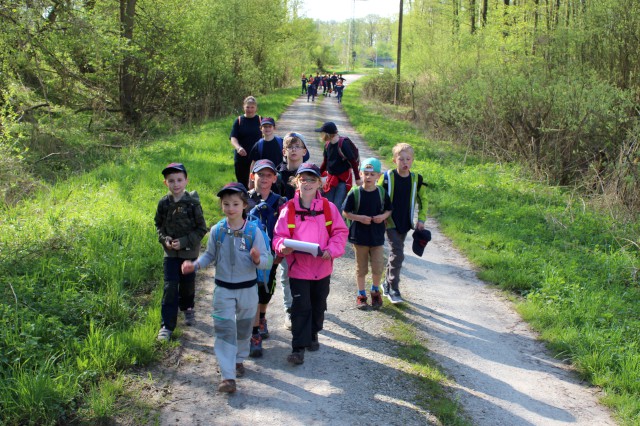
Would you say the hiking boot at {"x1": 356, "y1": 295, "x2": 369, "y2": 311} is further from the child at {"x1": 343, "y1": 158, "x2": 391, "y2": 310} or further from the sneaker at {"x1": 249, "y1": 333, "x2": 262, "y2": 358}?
the sneaker at {"x1": 249, "y1": 333, "x2": 262, "y2": 358}

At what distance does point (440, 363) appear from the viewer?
15.6ft

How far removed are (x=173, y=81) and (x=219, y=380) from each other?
18.5 m

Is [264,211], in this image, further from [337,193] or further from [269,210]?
[337,193]

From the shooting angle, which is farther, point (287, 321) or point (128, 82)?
point (128, 82)

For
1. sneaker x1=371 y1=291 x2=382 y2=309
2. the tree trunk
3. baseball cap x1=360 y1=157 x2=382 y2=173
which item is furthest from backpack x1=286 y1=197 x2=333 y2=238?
the tree trunk

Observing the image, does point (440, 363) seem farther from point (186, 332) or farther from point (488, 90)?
point (488, 90)

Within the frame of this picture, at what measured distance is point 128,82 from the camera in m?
19.5

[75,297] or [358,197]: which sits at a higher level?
[358,197]

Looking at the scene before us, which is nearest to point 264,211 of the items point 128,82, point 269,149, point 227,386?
point 227,386

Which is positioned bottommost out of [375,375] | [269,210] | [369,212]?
[375,375]

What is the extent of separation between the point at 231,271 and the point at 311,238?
2.61 feet

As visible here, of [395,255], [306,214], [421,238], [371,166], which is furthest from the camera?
[395,255]

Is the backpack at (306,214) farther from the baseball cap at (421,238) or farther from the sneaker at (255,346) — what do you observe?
the baseball cap at (421,238)

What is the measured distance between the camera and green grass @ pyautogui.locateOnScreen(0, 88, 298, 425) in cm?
367
